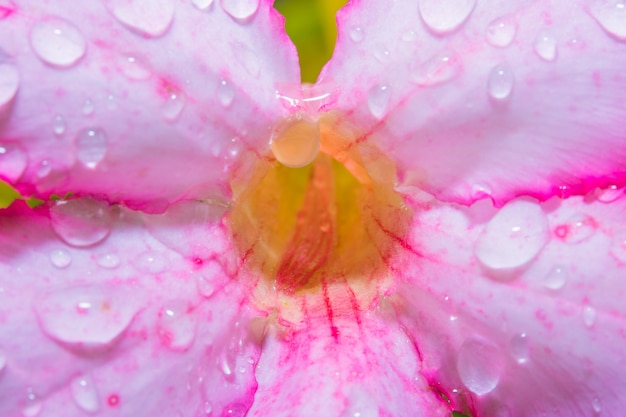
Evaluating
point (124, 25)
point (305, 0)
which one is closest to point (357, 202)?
point (124, 25)

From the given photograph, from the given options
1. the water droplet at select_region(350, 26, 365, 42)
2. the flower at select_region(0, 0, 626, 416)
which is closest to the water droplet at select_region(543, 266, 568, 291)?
the flower at select_region(0, 0, 626, 416)

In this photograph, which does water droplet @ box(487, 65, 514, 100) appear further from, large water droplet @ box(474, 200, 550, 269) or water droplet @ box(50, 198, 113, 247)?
water droplet @ box(50, 198, 113, 247)

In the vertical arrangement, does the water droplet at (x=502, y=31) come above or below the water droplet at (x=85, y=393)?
above

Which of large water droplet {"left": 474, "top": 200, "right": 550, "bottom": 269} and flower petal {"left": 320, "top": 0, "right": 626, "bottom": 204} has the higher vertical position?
flower petal {"left": 320, "top": 0, "right": 626, "bottom": 204}

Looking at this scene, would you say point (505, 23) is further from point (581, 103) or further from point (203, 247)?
point (203, 247)

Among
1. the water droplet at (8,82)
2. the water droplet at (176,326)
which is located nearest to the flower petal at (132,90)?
the water droplet at (8,82)

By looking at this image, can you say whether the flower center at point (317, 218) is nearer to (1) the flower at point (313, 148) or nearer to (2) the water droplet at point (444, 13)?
(1) the flower at point (313, 148)

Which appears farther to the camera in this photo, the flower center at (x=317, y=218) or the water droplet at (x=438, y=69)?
the flower center at (x=317, y=218)

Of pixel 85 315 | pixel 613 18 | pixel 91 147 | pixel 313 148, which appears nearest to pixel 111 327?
pixel 85 315
